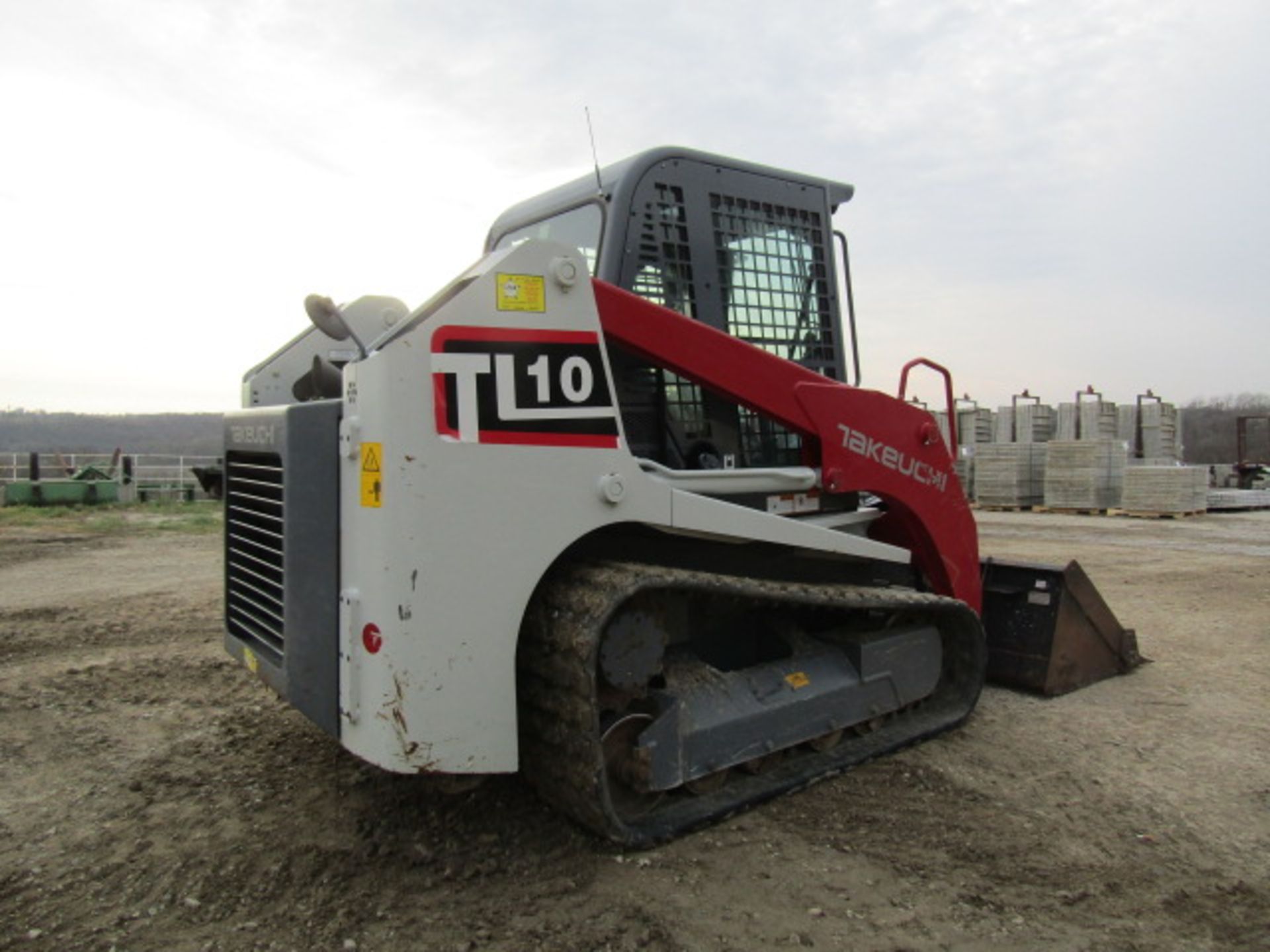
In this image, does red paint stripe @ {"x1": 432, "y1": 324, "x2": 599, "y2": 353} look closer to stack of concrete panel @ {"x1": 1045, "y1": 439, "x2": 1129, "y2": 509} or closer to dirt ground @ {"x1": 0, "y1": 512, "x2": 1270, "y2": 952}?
dirt ground @ {"x1": 0, "y1": 512, "x2": 1270, "y2": 952}

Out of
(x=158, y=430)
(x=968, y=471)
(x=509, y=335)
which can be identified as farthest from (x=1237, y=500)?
(x=158, y=430)

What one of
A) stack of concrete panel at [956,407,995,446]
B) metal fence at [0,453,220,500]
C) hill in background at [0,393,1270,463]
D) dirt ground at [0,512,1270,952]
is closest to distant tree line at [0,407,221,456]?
hill in background at [0,393,1270,463]

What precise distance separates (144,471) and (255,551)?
69.4 ft

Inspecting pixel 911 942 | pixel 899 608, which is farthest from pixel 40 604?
pixel 911 942

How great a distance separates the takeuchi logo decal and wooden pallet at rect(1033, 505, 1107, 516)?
14.4 m

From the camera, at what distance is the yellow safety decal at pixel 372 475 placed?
279 centimetres

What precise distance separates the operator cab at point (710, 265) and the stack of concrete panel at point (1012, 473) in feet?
48.4

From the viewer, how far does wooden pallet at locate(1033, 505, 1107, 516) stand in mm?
17359

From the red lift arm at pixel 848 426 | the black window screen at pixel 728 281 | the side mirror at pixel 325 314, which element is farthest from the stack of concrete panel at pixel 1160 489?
the side mirror at pixel 325 314

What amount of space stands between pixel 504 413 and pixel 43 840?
2207 mm

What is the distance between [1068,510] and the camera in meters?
17.7

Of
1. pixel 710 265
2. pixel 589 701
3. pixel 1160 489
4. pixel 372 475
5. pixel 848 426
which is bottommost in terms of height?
pixel 589 701

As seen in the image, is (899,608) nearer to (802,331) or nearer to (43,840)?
(802,331)

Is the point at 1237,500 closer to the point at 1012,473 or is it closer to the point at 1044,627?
the point at 1012,473
